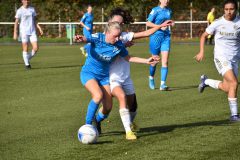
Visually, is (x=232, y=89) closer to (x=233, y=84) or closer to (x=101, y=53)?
(x=233, y=84)

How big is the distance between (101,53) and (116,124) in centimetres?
172

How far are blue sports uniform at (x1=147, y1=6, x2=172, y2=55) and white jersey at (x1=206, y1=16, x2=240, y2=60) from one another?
15.9 feet

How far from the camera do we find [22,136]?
9641 mm

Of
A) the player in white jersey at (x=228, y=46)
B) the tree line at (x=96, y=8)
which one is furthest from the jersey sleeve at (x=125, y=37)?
the tree line at (x=96, y=8)

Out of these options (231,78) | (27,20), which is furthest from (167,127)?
(27,20)

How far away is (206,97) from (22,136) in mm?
5523

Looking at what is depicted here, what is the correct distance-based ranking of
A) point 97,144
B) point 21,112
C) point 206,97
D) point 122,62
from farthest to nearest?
point 206,97 → point 21,112 → point 122,62 → point 97,144

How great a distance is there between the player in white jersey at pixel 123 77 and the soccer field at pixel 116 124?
334 millimetres

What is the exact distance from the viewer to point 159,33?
16141mm

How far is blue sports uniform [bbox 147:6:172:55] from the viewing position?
16.0 meters

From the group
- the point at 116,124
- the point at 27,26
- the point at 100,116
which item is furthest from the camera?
the point at 27,26

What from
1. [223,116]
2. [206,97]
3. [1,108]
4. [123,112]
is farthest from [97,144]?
[206,97]

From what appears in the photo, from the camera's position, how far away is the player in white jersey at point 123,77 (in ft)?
30.4

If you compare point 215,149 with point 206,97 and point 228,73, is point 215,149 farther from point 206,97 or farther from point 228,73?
point 206,97
